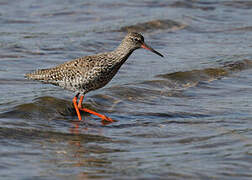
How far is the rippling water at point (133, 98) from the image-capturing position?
654 cm

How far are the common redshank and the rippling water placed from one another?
0.44 m

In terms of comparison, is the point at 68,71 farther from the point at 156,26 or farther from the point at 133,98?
the point at 156,26

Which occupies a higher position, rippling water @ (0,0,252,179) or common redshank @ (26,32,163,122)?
common redshank @ (26,32,163,122)

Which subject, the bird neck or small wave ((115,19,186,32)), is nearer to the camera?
the bird neck

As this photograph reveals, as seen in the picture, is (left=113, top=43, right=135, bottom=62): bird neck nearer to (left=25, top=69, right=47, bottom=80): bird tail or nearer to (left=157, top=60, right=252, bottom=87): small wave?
(left=25, top=69, right=47, bottom=80): bird tail

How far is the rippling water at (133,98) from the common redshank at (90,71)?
440 mm

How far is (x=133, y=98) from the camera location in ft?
33.3

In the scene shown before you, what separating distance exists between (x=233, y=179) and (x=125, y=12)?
1245cm

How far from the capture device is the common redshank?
8.79 meters

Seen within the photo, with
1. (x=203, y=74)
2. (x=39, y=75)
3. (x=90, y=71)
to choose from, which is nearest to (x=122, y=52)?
(x=90, y=71)

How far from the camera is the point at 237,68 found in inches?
484

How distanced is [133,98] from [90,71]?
1620 mm

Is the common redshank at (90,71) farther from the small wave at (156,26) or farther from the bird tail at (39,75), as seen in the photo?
the small wave at (156,26)

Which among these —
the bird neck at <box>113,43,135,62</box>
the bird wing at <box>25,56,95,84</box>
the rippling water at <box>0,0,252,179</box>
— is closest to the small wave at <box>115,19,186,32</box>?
the rippling water at <box>0,0,252,179</box>
